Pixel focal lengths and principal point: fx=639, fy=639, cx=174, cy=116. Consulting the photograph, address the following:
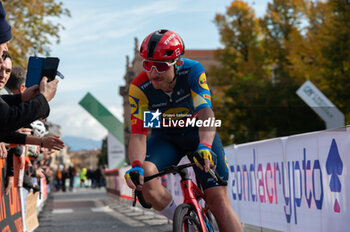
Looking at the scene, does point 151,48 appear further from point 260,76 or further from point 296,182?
point 260,76

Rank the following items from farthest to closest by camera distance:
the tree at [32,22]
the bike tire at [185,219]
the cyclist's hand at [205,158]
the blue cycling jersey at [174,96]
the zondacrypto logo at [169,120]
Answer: the tree at [32,22]
the zondacrypto logo at [169,120]
the blue cycling jersey at [174,96]
the bike tire at [185,219]
the cyclist's hand at [205,158]

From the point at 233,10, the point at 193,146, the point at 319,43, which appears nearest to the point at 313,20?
the point at 319,43

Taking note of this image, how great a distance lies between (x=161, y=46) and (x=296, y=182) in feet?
12.1

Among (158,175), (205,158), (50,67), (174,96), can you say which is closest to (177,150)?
(174,96)

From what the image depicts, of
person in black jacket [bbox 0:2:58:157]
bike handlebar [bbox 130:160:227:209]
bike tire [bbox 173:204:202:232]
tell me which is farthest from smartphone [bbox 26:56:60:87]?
bike tire [bbox 173:204:202:232]

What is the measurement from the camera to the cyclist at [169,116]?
4359mm

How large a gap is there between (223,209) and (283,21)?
141 ft

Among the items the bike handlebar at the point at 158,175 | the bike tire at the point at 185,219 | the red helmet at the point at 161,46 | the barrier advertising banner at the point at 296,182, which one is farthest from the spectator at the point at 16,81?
the bike tire at the point at 185,219

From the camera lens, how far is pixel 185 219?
430 cm

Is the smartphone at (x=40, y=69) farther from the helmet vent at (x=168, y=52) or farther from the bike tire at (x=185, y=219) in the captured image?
the bike tire at (x=185, y=219)

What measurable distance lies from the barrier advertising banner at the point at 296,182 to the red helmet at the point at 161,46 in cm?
253

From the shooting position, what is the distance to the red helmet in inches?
169

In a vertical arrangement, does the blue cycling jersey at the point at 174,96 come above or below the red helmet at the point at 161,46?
below

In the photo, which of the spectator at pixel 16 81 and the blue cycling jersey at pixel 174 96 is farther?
the spectator at pixel 16 81
